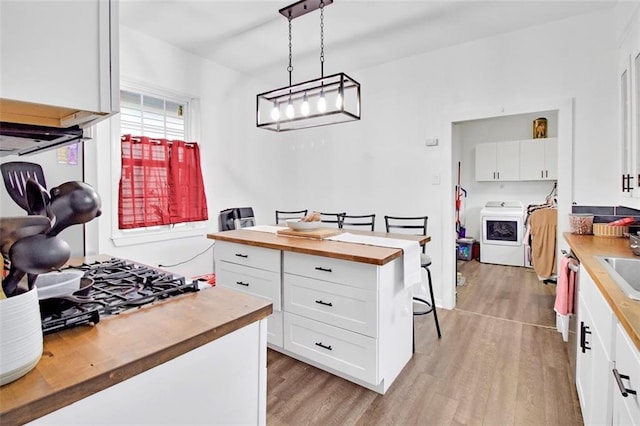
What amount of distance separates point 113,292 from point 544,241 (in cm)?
465

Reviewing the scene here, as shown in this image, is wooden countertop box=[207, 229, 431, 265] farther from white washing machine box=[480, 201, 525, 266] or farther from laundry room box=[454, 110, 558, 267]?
white washing machine box=[480, 201, 525, 266]

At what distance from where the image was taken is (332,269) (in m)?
2.06

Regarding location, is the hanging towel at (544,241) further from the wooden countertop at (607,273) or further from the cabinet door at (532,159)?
the wooden countertop at (607,273)

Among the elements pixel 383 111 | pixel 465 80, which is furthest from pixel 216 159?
pixel 465 80

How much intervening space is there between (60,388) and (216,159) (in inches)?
139

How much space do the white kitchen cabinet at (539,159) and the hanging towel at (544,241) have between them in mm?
1273

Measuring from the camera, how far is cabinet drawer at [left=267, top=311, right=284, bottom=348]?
7.82ft

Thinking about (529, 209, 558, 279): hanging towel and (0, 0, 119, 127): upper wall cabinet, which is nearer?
(0, 0, 119, 127): upper wall cabinet

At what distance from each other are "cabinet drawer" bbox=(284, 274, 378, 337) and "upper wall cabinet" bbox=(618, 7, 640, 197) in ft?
5.74

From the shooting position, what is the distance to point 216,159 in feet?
12.8

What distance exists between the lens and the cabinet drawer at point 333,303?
6.34 feet

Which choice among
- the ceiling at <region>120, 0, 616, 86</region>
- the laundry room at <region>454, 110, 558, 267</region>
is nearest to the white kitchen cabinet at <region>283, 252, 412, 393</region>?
the ceiling at <region>120, 0, 616, 86</region>

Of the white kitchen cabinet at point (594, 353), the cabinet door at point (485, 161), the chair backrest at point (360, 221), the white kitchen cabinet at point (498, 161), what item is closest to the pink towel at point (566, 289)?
the white kitchen cabinet at point (594, 353)

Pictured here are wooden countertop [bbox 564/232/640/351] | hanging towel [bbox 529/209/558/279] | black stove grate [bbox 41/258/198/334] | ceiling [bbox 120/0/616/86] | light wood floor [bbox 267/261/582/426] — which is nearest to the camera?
black stove grate [bbox 41/258/198/334]
